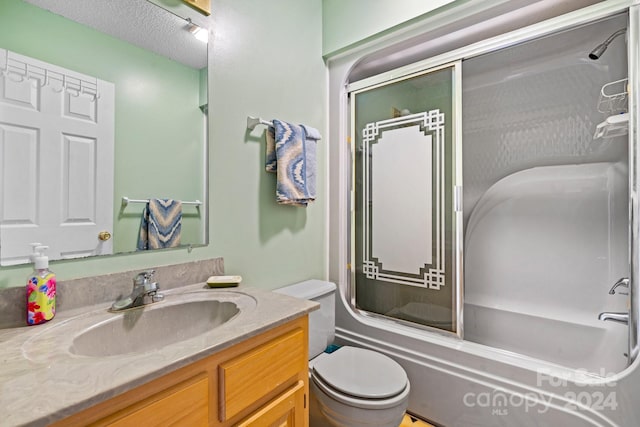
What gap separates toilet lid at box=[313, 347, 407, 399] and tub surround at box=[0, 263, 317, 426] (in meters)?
0.54

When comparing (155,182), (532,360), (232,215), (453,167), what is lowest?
(532,360)

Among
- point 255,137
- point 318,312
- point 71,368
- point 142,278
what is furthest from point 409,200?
point 71,368

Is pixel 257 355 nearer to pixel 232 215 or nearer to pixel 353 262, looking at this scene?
pixel 232 215

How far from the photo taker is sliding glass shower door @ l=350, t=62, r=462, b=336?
5.51 feet

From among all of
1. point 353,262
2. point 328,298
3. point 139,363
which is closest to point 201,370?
point 139,363

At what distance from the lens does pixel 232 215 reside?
139cm

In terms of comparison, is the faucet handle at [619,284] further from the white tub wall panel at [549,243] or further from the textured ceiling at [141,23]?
the textured ceiling at [141,23]

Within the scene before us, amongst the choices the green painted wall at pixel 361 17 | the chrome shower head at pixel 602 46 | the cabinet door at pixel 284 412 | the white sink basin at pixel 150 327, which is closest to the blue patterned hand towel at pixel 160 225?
the white sink basin at pixel 150 327

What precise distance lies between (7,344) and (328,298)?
125cm

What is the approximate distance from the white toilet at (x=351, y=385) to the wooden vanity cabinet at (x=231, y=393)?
248 mm

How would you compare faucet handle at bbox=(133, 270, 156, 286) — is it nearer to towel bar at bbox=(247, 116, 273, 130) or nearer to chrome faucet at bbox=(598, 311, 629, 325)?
towel bar at bbox=(247, 116, 273, 130)

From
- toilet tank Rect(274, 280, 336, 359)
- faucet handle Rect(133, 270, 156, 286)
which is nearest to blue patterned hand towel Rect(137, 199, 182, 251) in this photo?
faucet handle Rect(133, 270, 156, 286)

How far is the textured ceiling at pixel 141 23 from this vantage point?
37.6 inches

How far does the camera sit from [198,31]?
125 cm
